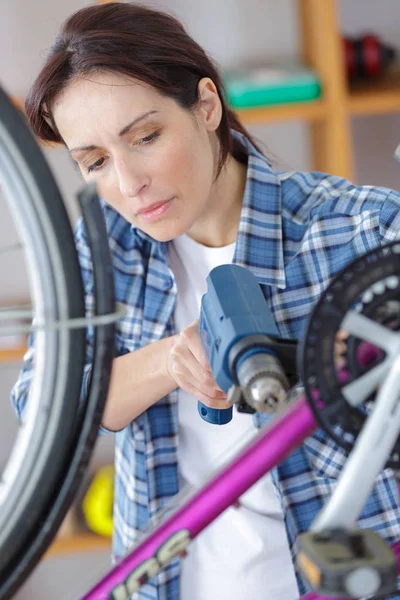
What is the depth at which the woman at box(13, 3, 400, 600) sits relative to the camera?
83 centimetres

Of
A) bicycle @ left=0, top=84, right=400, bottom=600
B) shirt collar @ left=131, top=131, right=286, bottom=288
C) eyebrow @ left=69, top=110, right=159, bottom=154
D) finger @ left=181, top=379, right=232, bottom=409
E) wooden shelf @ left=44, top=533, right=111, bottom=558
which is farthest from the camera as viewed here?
wooden shelf @ left=44, top=533, right=111, bottom=558

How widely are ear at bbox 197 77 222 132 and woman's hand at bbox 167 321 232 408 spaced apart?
0.31m

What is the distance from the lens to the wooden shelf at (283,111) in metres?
1.83

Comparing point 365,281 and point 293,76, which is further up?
point 365,281

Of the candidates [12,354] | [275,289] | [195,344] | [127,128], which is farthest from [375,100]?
[195,344]

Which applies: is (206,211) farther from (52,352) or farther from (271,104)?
(271,104)

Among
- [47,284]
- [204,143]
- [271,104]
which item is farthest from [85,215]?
[271,104]

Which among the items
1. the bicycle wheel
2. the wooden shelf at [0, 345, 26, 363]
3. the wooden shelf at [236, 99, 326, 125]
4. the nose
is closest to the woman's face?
the nose

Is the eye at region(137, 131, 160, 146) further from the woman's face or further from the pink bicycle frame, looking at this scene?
the pink bicycle frame

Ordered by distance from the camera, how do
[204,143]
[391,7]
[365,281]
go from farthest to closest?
1. [391,7]
2. [204,143]
3. [365,281]

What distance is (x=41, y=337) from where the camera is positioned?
20.5 inches

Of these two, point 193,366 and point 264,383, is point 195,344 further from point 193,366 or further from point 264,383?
point 264,383

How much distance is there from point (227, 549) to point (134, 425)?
177mm

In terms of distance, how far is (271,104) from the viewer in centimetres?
185
